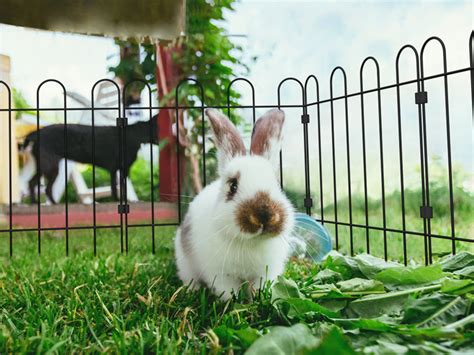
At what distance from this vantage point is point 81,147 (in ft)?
15.6

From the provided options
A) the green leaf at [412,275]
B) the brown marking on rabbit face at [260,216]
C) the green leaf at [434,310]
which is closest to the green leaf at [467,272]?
the green leaf at [412,275]

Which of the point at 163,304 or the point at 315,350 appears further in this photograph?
the point at 163,304

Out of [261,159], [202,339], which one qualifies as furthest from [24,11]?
[202,339]

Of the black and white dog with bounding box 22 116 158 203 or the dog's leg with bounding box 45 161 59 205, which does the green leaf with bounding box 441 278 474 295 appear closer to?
the black and white dog with bounding box 22 116 158 203

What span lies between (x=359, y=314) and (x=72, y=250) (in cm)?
295

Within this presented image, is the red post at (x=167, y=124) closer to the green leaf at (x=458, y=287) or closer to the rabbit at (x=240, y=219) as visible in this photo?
the rabbit at (x=240, y=219)

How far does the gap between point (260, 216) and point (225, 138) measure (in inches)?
19.7

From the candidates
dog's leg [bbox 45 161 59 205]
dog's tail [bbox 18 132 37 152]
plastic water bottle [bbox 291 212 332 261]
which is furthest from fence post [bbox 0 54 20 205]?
plastic water bottle [bbox 291 212 332 261]

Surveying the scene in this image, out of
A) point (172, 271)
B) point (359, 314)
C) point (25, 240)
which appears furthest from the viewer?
point (25, 240)

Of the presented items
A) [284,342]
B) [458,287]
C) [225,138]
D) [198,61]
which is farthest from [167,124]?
[284,342]

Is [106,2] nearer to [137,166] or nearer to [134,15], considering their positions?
[134,15]

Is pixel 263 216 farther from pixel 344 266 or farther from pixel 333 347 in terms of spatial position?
pixel 333 347

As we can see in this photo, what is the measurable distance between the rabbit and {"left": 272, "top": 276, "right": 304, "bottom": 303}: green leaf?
206mm

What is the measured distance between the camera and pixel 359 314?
6.07 feet
